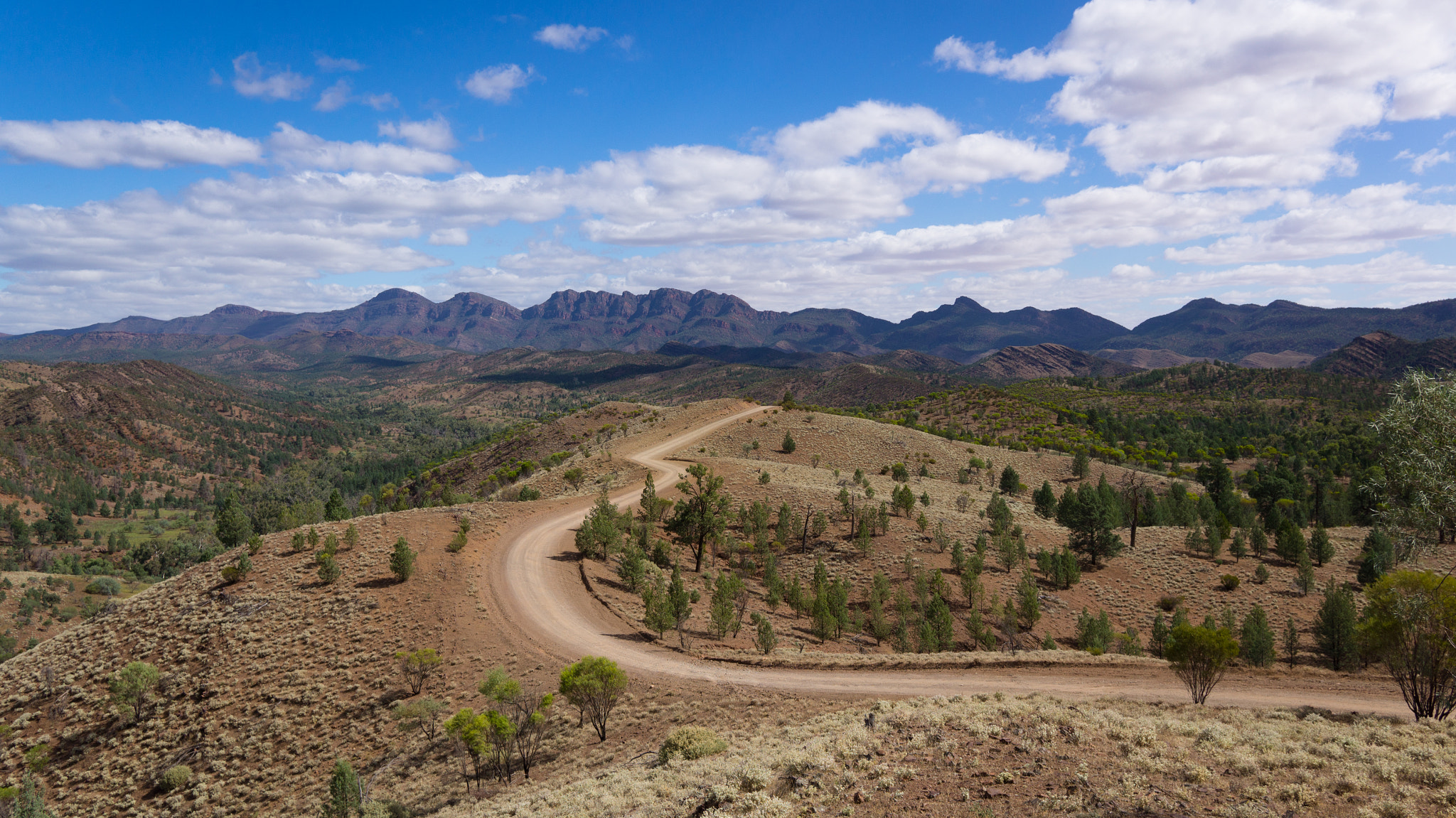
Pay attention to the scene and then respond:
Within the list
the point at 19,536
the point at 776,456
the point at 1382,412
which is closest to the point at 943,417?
the point at 776,456

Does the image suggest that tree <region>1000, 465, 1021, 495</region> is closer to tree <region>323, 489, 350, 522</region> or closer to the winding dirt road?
the winding dirt road

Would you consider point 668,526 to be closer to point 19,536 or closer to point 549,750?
point 549,750

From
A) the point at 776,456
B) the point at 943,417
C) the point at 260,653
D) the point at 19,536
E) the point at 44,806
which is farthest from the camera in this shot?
the point at 943,417

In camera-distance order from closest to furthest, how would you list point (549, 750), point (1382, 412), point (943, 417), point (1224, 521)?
point (1382, 412)
point (549, 750)
point (1224, 521)
point (943, 417)

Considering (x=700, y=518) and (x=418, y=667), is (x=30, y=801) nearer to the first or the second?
(x=418, y=667)

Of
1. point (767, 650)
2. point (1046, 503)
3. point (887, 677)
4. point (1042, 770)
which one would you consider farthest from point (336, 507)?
point (1046, 503)

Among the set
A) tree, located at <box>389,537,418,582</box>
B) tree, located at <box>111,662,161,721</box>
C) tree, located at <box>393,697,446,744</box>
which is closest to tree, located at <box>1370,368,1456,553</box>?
tree, located at <box>393,697,446,744</box>

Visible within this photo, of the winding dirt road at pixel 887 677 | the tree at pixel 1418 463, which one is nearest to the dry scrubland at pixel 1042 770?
the winding dirt road at pixel 887 677
